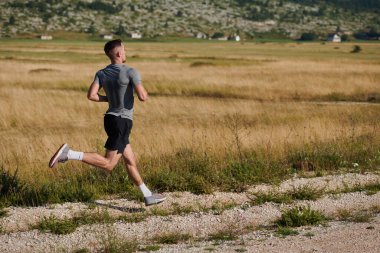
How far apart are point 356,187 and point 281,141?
17.1 feet

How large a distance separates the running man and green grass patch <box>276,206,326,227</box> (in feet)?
6.34

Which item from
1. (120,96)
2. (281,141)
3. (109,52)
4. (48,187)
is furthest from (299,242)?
(281,141)

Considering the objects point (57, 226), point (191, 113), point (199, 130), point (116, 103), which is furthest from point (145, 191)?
point (191, 113)

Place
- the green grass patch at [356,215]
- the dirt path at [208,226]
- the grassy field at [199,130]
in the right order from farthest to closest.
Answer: the grassy field at [199,130]
the green grass patch at [356,215]
the dirt path at [208,226]

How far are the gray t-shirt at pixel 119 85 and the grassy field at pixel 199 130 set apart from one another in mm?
1661

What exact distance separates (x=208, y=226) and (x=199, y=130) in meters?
10.9

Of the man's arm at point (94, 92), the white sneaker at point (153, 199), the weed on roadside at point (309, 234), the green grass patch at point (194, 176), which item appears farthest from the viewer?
the green grass patch at point (194, 176)

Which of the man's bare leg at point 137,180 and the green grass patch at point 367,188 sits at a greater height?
the man's bare leg at point 137,180

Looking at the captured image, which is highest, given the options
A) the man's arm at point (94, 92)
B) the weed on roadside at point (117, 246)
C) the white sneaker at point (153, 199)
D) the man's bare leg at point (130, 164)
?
the man's arm at point (94, 92)

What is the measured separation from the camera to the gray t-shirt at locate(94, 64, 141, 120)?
821 centimetres

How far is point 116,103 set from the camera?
8.39 meters

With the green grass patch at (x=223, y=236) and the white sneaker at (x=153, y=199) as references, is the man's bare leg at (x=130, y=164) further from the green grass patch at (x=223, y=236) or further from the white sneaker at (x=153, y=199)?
the green grass patch at (x=223, y=236)

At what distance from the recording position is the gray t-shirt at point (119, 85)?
821 cm

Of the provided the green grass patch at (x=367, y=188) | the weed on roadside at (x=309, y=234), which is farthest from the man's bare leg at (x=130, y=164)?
the green grass patch at (x=367, y=188)
